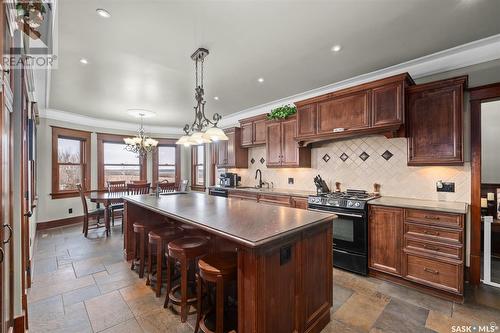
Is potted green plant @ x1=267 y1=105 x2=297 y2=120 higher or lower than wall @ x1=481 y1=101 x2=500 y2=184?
higher

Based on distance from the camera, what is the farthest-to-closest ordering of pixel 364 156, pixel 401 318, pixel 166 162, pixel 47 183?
pixel 166 162 → pixel 47 183 → pixel 364 156 → pixel 401 318

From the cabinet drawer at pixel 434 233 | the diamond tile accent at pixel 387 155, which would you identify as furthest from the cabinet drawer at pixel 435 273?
the diamond tile accent at pixel 387 155

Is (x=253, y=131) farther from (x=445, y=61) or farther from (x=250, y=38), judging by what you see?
(x=445, y=61)

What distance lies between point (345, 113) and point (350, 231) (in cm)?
165

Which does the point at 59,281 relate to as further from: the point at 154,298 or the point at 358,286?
the point at 358,286

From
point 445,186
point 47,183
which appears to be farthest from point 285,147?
point 47,183

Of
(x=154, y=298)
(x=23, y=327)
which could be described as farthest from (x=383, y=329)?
(x=23, y=327)

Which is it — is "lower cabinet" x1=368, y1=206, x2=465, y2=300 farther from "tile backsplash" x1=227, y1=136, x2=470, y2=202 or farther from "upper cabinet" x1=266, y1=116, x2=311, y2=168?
"upper cabinet" x1=266, y1=116, x2=311, y2=168

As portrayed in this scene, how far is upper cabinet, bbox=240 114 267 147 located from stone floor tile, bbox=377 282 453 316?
3.15 m

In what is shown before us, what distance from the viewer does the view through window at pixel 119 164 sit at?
20.5 feet

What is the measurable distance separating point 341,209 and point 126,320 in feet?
8.80

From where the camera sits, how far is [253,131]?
492 cm

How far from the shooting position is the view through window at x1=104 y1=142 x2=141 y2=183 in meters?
6.23

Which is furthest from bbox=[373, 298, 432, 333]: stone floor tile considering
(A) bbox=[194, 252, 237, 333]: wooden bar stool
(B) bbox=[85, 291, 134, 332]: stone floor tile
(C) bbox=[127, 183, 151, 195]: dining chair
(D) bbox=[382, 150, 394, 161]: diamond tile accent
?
(C) bbox=[127, 183, 151, 195]: dining chair
